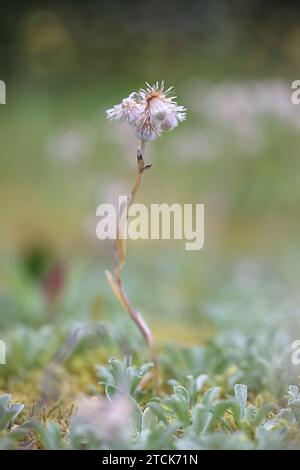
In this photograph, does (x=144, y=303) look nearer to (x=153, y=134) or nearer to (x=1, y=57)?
(x=153, y=134)

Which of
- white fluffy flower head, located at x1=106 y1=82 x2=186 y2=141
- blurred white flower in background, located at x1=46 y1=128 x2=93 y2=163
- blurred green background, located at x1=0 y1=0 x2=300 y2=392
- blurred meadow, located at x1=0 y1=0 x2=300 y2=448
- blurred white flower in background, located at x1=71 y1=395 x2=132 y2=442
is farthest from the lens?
blurred white flower in background, located at x1=46 y1=128 x2=93 y2=163

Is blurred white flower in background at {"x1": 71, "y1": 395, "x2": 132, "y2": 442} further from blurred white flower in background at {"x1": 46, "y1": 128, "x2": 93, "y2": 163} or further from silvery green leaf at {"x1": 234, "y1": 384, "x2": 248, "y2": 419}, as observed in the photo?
blurred white flower in background at {"x1": 46, "y1": 128, "x2": 93, "y2": 163}

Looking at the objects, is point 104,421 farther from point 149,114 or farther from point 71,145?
point 71,145

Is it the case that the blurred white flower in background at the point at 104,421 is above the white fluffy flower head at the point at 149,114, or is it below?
below

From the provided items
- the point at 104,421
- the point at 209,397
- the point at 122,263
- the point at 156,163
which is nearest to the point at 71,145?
the point at 156,163

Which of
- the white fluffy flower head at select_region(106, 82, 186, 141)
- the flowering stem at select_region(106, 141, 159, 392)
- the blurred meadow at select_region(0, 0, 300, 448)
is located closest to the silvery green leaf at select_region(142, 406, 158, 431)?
the blurred meadow at select_region(0, 0, 300, 448)

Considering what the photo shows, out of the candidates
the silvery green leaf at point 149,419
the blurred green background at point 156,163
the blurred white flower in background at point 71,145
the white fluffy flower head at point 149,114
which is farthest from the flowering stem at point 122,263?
the blurred white flower in background at point 71,145

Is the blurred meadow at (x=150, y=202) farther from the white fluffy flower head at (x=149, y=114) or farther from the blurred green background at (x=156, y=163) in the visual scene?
the white fluffy flower head at (x=149, y=114)
